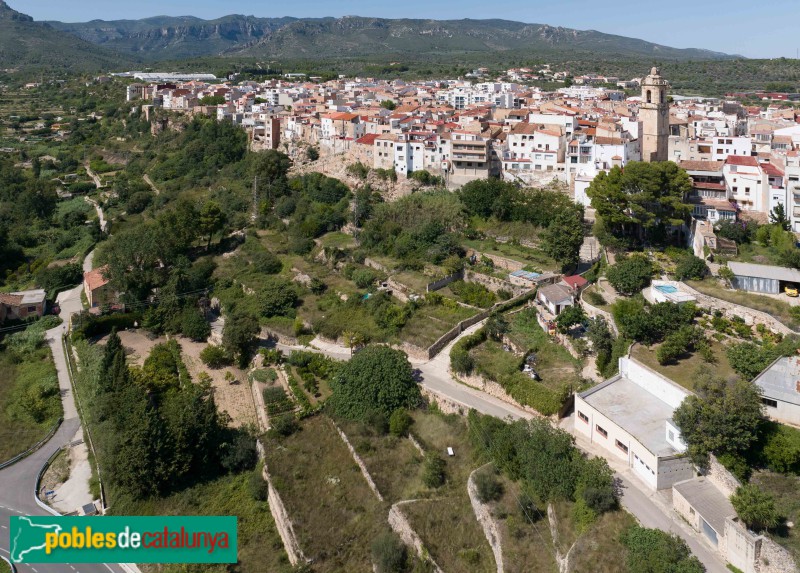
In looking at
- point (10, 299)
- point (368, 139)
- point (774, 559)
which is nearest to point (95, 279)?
point (10, 299)

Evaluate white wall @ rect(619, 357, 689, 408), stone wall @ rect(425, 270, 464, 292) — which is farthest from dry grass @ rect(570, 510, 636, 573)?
stone wall @ rect(425, 270, 464, 292)

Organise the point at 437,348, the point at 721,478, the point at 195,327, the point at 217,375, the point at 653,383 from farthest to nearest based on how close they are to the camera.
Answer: the point at 195,327
the point at 217,375
the point at 437,348
the point at 653,383
the point at 721,478

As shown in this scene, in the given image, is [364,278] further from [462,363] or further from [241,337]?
[462,363]

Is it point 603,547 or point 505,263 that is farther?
point 505,263

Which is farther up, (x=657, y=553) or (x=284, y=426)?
(x=657, y=553)

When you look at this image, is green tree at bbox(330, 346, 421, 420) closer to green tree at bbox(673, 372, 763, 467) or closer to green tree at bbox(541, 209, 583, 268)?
green tree at bbox(673, 372, 763, 467)

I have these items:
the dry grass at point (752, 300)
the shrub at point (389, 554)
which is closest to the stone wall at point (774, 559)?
the shrub at point (389, 554)

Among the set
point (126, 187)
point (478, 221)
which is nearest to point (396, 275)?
point (478, 221)
